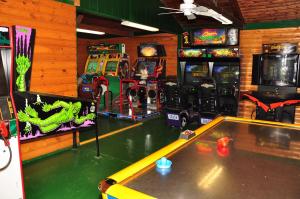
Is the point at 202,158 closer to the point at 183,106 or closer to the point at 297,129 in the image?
the point at 297,129

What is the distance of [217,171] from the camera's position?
154cm

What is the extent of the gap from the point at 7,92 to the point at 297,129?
2.91 metres

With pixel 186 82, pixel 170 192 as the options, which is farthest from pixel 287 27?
pixel 170 192

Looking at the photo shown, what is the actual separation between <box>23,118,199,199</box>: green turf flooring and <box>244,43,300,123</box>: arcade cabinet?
6.77ft

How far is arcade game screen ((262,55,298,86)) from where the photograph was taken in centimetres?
558

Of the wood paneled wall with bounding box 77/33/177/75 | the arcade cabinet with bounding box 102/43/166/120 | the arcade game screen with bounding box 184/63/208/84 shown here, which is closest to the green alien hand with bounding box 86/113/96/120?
the arcade cabinet with bounding box 102/43/166/120

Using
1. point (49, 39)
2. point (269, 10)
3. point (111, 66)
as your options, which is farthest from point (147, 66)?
point (49, 39)

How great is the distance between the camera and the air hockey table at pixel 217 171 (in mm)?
1301

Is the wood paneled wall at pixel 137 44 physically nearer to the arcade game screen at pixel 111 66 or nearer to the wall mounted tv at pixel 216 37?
the arcade game screen at pixel 111 66

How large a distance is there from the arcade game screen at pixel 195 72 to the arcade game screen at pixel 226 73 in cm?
29

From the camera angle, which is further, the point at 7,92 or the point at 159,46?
the point at 159,46

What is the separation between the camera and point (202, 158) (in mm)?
1748

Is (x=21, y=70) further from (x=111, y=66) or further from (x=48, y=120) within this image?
(x=111, y=66)

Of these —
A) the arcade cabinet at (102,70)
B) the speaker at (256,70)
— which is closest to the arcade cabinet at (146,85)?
the arcade cabinet at (102,70)
